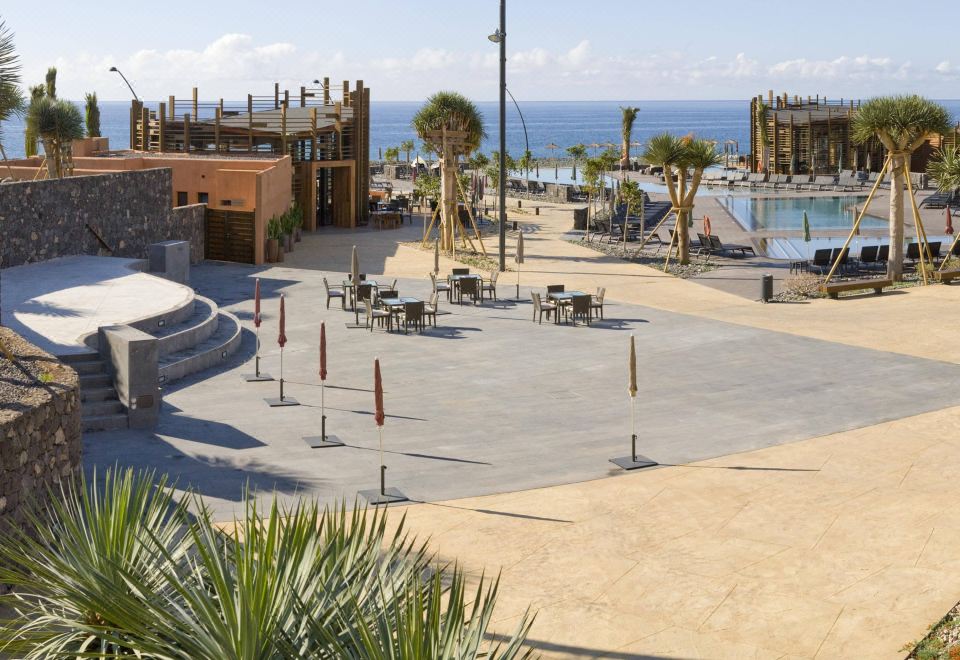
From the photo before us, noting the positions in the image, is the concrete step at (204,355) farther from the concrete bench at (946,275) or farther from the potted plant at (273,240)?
the concrete bench at (946,275)

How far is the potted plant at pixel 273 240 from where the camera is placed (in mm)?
35219

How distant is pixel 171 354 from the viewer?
20.4 metres

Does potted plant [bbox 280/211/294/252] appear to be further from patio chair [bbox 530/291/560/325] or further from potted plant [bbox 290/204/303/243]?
patio chair [bbox 530/291/560/325]

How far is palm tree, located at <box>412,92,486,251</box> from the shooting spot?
37.8 metres

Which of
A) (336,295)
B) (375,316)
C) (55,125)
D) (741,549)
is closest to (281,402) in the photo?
(375,316)

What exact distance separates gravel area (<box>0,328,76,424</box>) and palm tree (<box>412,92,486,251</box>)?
2496 cm

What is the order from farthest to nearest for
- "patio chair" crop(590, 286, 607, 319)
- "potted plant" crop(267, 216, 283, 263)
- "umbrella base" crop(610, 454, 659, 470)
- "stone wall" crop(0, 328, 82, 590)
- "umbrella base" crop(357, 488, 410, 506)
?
"potted plant" crop(267, 216, 283, 263) < "patio chair" crop(590, 286, 607, 319) < "umbrella base" crop(610, 454, 659, 470) < "umbrella base" crop(357, 488, 410, 506) < "stone wall" crop(0, 328, 82, 590)

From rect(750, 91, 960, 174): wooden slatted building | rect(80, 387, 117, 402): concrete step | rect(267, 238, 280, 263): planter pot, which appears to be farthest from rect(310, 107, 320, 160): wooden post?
rect(750, 91, 960, 174): wooden slatted building

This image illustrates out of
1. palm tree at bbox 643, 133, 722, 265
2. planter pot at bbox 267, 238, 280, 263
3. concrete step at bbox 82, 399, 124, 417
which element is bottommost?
concrete step at bbox 82, 399, 124, 417

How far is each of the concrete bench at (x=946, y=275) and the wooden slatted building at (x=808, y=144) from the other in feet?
145

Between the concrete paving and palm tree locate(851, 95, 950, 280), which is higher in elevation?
palm tree locate(851, 95, 950, 280)

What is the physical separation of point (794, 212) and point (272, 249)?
2905cm

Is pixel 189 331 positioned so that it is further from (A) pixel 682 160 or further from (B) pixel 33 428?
(A) pixel 682 160

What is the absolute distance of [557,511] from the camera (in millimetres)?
12812
